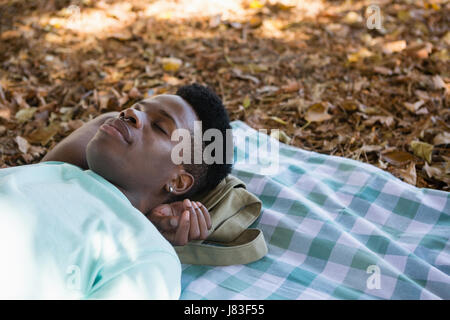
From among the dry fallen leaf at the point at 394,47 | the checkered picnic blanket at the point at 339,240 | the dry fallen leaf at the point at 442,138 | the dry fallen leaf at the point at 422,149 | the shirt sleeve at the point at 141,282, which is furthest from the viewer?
the dry fallen leaf at the point at 394,47

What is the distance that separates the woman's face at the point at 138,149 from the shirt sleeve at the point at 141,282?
20.2 inches

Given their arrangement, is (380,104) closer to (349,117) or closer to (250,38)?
(349,117)

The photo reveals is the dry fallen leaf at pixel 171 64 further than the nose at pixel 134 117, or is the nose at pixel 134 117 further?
the dry fallen leaf at pixel 171 64

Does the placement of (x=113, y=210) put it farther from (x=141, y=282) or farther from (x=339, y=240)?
(x=339, y=240)

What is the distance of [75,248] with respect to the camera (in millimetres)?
1577

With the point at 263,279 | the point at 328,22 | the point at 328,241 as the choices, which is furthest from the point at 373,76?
the point at 263,279

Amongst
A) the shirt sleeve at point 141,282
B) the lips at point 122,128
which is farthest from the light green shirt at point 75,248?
the lips at point 122,128

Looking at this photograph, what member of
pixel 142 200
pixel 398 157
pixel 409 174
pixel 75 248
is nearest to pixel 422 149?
pixel 398 157

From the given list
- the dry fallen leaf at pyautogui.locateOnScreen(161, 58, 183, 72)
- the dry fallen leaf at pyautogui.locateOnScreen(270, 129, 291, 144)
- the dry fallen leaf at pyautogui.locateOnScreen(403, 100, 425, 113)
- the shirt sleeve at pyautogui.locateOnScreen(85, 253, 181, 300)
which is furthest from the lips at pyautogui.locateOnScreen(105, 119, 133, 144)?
the dry fallen leaf at pyautogui.locateOnScreen(403, 100, 425, 113)

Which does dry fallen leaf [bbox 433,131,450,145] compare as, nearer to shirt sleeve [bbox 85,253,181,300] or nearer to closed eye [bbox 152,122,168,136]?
closed eye [bbox 152,122,168,136]

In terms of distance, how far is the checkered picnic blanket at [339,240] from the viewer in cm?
183

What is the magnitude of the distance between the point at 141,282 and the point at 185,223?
50 centimetres

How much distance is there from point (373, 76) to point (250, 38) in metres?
1.45

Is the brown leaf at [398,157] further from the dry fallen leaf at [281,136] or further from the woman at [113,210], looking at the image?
the woman at [113,210]
